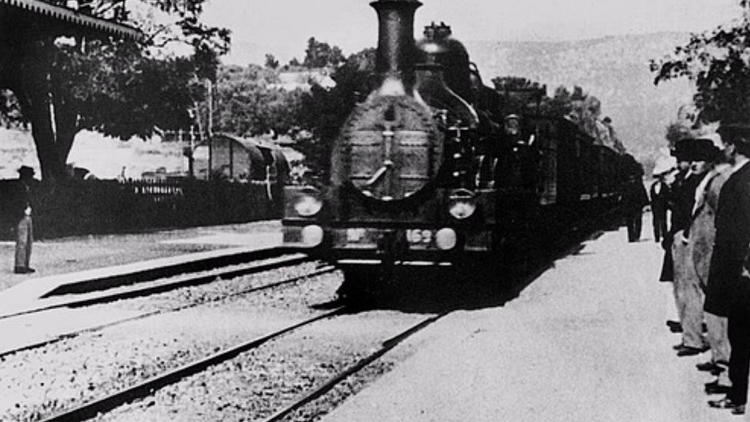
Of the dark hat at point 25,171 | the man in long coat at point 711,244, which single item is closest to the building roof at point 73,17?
the dark hat at point 25,171

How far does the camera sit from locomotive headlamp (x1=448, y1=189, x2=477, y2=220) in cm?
1074

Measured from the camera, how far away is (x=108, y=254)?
1683 cm

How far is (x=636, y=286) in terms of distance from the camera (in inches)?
508

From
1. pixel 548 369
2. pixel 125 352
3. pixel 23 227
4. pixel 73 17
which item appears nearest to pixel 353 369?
pixel 548 369

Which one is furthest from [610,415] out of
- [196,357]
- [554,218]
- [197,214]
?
[197,214]

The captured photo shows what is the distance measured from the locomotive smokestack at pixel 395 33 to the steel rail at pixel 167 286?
13.5 feet

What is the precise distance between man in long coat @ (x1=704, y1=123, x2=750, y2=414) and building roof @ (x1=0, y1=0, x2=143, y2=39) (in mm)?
10506

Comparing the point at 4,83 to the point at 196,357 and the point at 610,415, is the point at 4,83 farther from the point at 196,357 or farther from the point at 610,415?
the point at 610,415

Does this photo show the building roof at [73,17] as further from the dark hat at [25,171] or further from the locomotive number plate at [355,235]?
the locomotive number plate at [355,235]

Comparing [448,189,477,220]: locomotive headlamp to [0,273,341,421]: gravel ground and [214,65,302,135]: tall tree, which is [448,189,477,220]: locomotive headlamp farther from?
[214,65,302,135]: tall tree

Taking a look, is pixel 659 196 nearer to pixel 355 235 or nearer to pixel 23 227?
pixel 355 235

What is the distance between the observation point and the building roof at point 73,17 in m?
13.9

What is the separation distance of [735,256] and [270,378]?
346 centimetres

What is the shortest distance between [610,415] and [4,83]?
50.8ft
